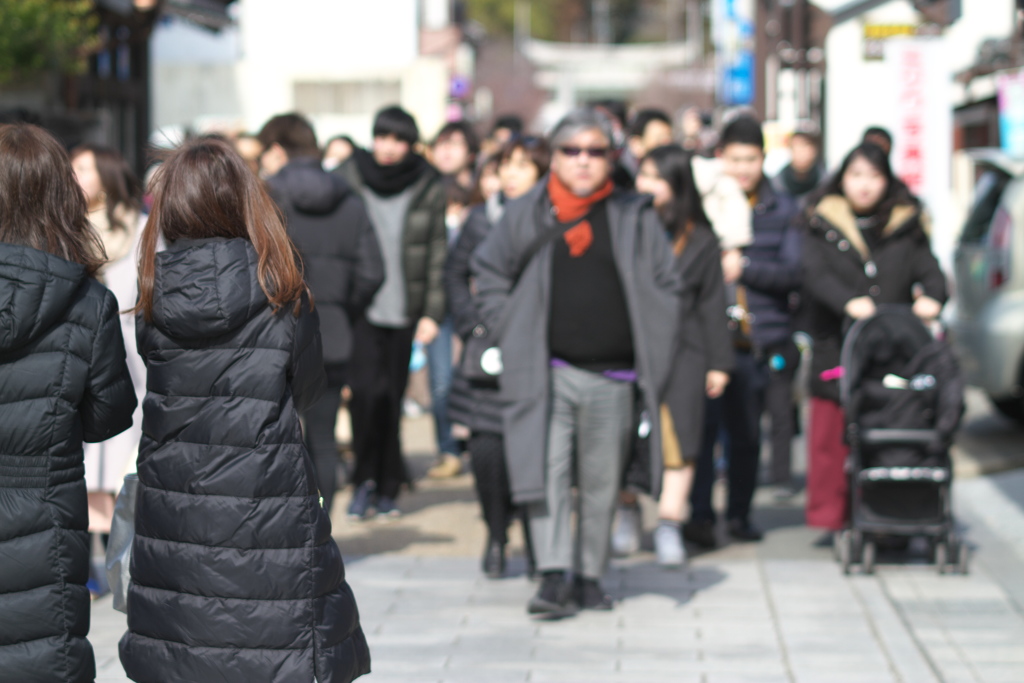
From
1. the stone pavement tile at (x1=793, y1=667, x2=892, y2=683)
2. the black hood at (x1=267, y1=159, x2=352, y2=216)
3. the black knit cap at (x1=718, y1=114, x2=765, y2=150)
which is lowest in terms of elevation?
the stone pavement tile at (x1=793, y1=667, x2=892, y2=683)

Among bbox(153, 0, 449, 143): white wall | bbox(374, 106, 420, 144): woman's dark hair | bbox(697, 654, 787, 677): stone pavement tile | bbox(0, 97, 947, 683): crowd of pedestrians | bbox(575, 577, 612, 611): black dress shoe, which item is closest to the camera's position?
bbox(0, 97, 947, 683): crowd of pedestrians

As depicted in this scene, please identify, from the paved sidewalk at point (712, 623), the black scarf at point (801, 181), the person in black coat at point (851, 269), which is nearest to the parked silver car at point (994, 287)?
the black scarf at point (801, 181)

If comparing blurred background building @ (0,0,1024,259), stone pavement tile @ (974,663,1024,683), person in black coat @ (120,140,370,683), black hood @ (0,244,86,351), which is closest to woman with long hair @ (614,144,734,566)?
stone pavement tile @ (974,663,1024,683)

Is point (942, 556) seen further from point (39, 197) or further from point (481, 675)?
point (39, 197)

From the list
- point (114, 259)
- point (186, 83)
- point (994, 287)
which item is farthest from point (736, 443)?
point (186, 83)

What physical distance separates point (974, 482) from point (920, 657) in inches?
147

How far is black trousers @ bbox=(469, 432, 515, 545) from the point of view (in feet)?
20.9

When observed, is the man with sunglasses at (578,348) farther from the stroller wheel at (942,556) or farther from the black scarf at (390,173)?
the black scarf at (390,173)

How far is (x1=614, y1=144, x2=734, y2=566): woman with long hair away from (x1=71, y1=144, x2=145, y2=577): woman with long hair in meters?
2.26

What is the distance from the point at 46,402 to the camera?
351 centimetres

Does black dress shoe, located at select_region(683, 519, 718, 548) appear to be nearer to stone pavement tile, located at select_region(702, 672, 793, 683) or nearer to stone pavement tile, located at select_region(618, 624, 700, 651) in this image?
stone pavement tile, located at select_region(618, 624, 700, 651)

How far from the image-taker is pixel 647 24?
100688 millimetres

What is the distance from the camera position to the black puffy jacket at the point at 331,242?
6680 mm

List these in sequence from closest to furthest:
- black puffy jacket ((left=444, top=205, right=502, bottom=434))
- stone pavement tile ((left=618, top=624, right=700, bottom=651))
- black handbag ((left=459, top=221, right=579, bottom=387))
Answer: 1. stone pavement tile ((left=618, top=624, right=700, bottom=651))
2. black handbag ((left=459, top=221, right=579, bottom=387))
3. black puffy jacket ((left=444, top=205, right=502, bottom=434))
